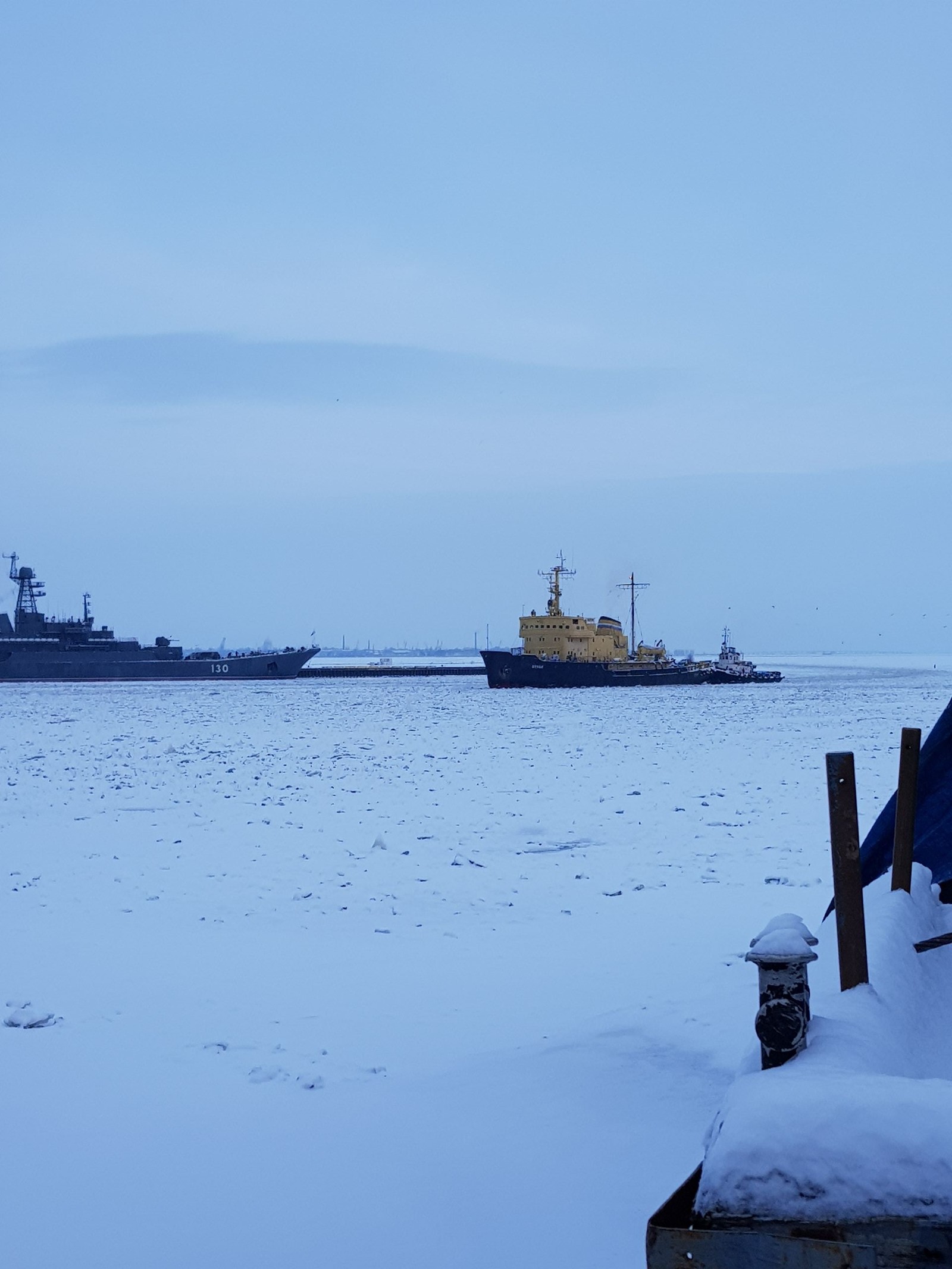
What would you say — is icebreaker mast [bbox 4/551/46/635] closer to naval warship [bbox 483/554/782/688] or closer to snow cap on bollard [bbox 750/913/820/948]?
naval warship [bbox 483/554/782/688]

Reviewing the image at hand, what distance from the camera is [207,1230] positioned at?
368 cm

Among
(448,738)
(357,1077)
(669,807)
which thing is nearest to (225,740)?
(448,738)

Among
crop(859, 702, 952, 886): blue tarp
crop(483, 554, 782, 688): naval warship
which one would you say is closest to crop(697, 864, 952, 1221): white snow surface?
crop(859, 702, 952, 886): blue tarp

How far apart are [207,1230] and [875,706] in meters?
35.7

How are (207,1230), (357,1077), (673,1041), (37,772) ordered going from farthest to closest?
1. (37,772)
2. (673,1041)
3. (357,1077)
4. (207,1230)

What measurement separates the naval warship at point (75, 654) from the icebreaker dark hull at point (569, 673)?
27.1m

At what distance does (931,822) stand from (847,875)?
319 centimetres

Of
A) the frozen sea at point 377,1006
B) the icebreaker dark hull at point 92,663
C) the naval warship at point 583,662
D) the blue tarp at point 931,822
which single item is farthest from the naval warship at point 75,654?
the blue tarp at point 931,822

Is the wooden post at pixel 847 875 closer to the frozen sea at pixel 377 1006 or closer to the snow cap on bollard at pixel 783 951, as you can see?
the snow cap on bollard at pixel 783 951

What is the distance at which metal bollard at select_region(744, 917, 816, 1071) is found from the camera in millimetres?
2400

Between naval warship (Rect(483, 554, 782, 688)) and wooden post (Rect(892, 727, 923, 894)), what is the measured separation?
56.3 metres

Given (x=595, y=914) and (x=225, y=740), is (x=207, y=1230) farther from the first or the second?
(x=225, y=740)

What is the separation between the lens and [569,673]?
206 ft

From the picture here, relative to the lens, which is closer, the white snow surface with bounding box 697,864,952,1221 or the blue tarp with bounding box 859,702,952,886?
the white snow surface with bounding box 697,864,952,1221
